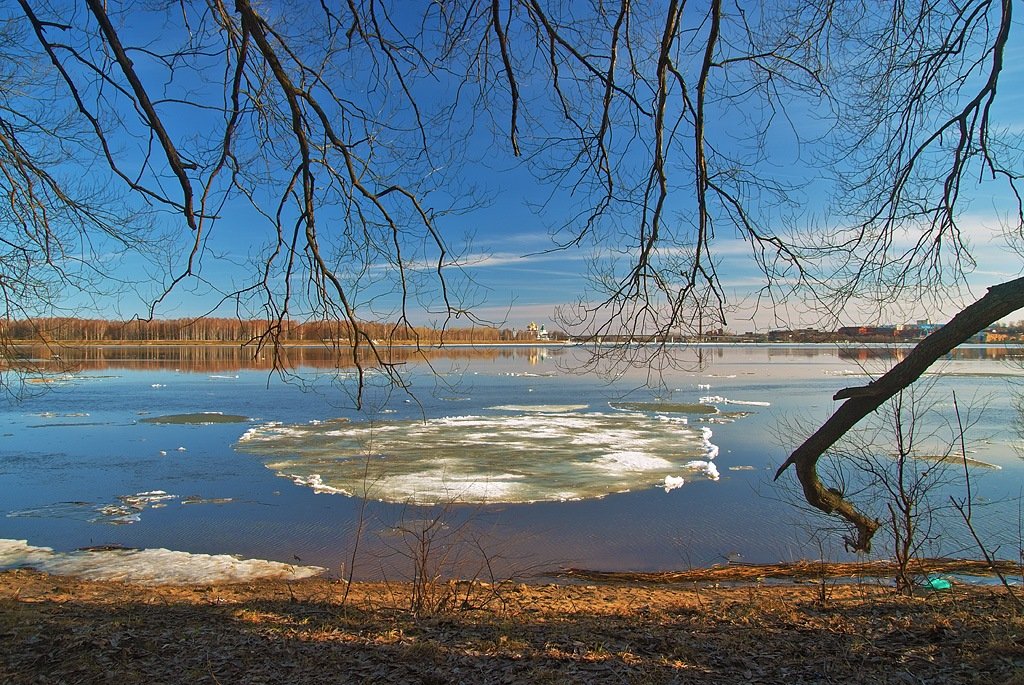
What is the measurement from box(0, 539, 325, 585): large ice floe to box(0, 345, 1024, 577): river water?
353 mm

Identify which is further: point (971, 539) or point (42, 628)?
point (971, 539)

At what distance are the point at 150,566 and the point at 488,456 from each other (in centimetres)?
747

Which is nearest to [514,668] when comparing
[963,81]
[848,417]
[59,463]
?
[848,417]

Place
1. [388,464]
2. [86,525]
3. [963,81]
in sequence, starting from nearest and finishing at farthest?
1. [963,81]
2. [86,525]
3. [388,464]

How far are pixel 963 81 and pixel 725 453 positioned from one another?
10.9m

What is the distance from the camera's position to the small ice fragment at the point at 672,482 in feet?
40.7

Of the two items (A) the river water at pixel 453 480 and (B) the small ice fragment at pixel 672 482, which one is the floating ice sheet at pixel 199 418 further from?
(B) the small ice fragment at pixel 672 482

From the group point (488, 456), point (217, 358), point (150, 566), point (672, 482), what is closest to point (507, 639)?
point (150, 566)

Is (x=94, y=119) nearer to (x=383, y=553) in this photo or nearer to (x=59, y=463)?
(x=383, y=553)

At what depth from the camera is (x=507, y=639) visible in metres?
5.28

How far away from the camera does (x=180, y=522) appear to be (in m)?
10.6

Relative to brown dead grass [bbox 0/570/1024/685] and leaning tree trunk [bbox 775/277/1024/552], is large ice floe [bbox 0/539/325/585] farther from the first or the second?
leaning tree trunk [bbox 775/277/1024/552]

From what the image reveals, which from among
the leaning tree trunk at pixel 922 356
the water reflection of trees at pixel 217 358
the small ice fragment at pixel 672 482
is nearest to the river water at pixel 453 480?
the small ice fragment at pixel 672 482

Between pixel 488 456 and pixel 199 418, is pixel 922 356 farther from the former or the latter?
pixel 199 418
